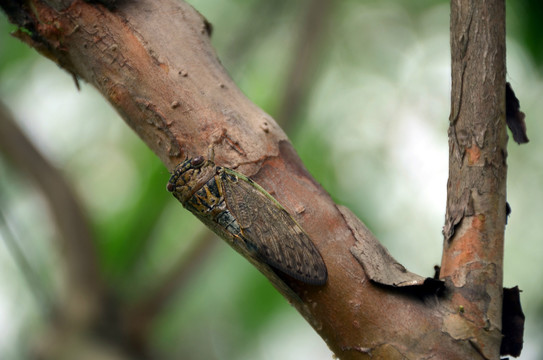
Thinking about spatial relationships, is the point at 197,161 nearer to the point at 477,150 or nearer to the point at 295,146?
the point at 477,150

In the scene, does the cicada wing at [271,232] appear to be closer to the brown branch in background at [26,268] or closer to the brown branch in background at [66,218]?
the brown branch in background at [26,268]

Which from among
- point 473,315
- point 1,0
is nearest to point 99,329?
point 1,0

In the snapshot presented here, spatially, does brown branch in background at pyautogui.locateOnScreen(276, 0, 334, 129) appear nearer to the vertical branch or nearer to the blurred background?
the blurred background

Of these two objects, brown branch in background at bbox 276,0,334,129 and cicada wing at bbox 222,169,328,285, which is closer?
cicada wing at bbox 222,169,328,285

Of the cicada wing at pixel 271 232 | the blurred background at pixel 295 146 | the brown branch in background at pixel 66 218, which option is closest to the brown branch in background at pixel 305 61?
the blurred background at pixel 295 146

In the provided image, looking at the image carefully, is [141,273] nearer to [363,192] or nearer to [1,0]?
[363,192]

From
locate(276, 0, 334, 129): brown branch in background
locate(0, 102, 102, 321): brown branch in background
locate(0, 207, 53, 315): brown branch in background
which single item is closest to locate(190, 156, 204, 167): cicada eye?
locate(0, 207, 53, 315): brown branch in background

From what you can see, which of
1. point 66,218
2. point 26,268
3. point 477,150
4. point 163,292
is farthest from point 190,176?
point 163,292
